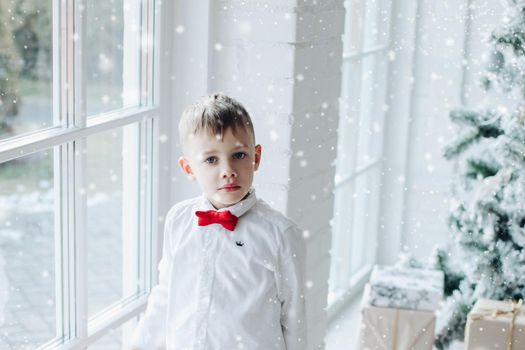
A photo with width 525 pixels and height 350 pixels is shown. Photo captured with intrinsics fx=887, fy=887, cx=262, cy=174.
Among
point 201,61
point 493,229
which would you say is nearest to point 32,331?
point 201,61

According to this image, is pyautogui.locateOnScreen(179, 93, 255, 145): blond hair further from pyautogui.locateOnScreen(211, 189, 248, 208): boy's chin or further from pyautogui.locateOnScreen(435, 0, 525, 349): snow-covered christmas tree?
pyautogui.locateOnScreen(435, 0, 525, 349): snow-covered christmas tree

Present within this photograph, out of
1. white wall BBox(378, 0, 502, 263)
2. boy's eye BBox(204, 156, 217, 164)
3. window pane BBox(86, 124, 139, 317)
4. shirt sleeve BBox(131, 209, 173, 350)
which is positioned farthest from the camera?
white wall BBox(378, 0, 502, 263)

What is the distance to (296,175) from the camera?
2367 mm

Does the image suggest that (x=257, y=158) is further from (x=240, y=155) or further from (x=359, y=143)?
(x=359, y=143)

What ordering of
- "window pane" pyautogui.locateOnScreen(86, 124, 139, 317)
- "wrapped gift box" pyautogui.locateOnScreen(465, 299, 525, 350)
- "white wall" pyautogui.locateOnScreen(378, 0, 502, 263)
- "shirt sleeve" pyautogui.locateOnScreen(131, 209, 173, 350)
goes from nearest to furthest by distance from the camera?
1. "shirt sleeve" pyautogui.locateOnScreen(131, 209, 173, 350)
2. "window pane" pyautogui.locateOnScreen(86, 124, 139, 317)
3. "wrapped gift box" pyautogui.locateOnScreen(465, 299, 525, 350)
4. "white wall" pyautogui.locateOnScreen(378, 0, 502, 263)

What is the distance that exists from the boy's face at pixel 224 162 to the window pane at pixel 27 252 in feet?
1.02

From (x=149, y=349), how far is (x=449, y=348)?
65.7 inches

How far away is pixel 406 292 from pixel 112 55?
4.51 feet

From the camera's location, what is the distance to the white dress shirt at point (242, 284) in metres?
1.75

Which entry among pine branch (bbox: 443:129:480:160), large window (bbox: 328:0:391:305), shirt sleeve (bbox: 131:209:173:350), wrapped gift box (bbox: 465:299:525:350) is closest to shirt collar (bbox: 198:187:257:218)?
shirt sleeve (bbox: 131:209:173:350)

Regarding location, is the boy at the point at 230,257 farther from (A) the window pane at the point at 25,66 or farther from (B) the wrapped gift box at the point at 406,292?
(B) the wrapped gift box at the point at 406,292

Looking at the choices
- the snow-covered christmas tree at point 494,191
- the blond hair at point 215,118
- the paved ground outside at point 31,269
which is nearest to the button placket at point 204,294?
the blond hair at point 215,118

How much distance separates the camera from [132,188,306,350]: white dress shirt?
175cm

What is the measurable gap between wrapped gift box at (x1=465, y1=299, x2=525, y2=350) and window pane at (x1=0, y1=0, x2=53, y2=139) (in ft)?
4.99
